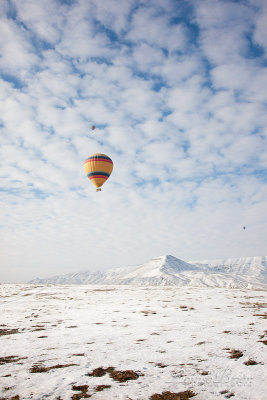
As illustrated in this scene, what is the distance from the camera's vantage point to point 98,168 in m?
47.1

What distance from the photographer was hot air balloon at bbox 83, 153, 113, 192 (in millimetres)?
47219

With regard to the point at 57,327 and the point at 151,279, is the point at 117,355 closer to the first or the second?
the point at 57,327

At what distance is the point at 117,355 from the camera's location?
8406 mm

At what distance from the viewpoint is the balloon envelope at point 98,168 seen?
155 ft

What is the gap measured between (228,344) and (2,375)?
7642 millimetres

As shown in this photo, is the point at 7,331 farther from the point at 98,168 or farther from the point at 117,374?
the point at 98,168

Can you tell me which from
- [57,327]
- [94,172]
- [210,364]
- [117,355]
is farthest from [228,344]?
[94,172]

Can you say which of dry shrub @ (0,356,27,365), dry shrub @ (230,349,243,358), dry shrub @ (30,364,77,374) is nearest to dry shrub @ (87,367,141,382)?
dry shrub @ (30,364,77,374)

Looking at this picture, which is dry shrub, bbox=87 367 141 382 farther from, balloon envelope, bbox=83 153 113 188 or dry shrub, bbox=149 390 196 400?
balloon envelope, bbox=83 153 113 188

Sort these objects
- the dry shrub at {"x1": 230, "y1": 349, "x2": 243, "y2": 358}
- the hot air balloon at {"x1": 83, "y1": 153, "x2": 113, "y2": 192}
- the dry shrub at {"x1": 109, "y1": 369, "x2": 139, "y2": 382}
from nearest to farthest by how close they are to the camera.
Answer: the dry shrub at {"x1": 109, "y1": 369, "x2": 139, "y2": 382} → the dry shrub at {"x1": 230, "y1": 349, "x2": 243, "y2": 358} → the hot air balloon at {"x1": 83, "y1": 153, "x2": 113, "y2": 192}

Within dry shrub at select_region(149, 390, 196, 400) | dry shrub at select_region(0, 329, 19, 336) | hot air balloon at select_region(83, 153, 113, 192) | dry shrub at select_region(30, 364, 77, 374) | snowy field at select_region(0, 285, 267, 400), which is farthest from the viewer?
hot air balloon at select_region(83, 153, 113, 192)

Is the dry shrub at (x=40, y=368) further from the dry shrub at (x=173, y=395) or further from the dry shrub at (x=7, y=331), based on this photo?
the dry shrub at (x=7, y=331)

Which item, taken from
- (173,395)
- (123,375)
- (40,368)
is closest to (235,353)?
(173,395)

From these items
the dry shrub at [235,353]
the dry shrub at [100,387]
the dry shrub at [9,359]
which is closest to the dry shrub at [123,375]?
the dry shrub at [100,387]
